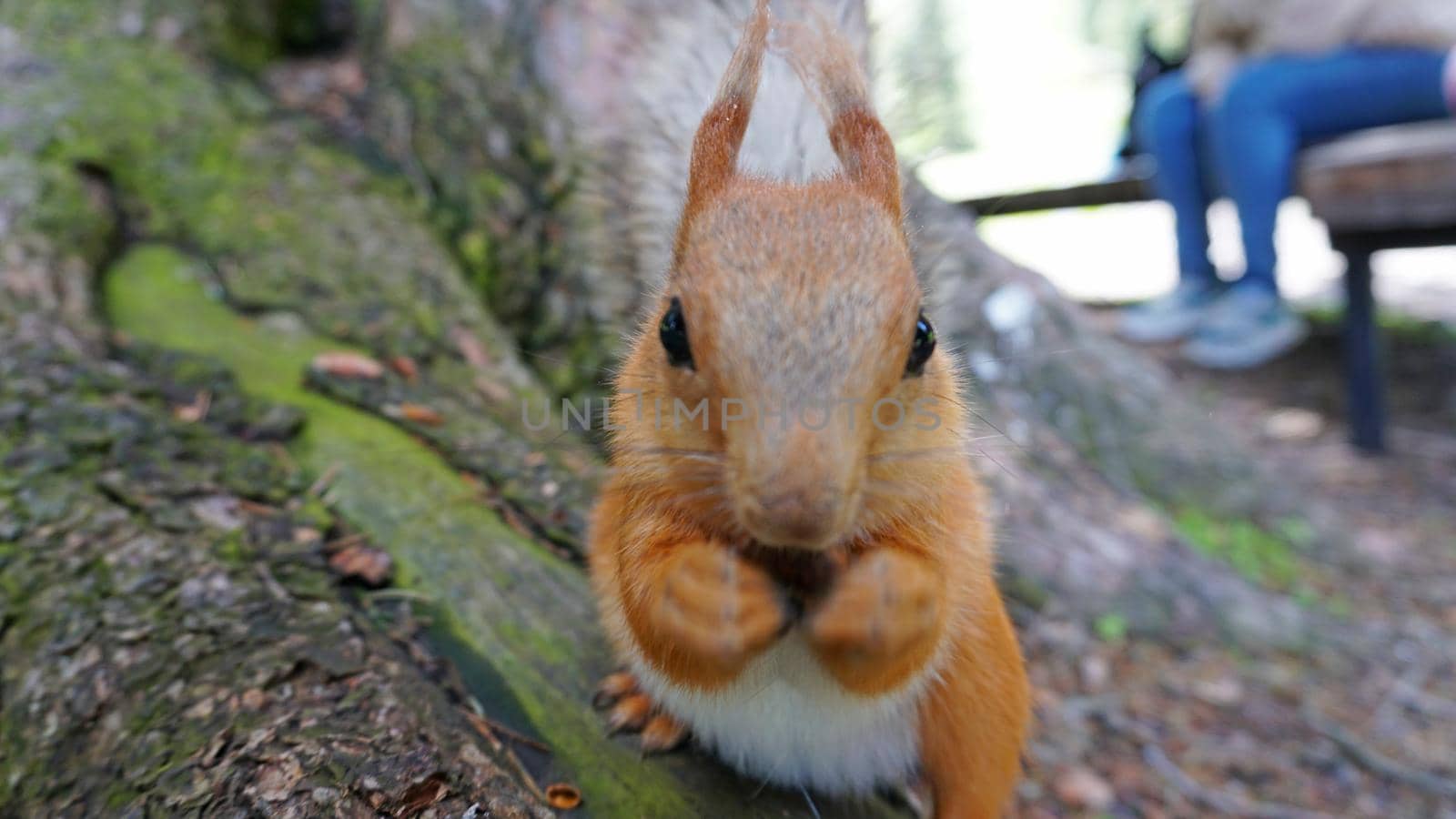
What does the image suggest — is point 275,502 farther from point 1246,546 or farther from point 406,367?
point 1246,546

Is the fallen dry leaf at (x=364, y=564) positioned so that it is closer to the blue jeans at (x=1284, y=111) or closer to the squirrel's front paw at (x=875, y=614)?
the squirrel's front paw at (x=875, y=614)

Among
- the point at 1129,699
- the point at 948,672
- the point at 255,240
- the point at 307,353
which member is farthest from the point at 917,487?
the point at 255,240

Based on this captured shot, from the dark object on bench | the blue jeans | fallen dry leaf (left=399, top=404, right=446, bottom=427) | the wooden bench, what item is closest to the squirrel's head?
fallen dry leaf (left=399, top=404, right=446, bottom=427)

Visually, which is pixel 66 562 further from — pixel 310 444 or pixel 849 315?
pixel 849 315

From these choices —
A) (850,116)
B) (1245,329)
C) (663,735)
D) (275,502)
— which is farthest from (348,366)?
(1245,329)

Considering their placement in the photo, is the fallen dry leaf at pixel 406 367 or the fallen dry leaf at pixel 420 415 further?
the fallen dry leaf at pixel 406 367

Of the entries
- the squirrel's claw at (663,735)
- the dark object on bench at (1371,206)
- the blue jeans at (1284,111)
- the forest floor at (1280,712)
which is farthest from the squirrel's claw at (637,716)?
the blue jeans at (1284,111)

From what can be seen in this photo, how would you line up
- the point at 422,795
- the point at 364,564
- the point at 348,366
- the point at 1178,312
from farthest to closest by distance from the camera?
1. the point at 1178,312
2. the point at 348,366
3. the point at 364,564
4. the point at 422,795
